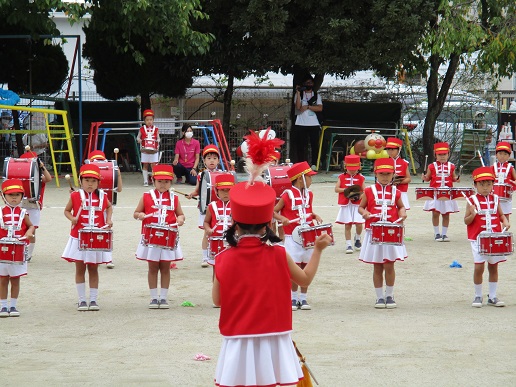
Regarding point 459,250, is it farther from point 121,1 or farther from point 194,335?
point 121,1

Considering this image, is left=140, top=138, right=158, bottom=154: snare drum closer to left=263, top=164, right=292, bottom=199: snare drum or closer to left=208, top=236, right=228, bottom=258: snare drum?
left=263, top=164, right=292, bottom=199: snare drum

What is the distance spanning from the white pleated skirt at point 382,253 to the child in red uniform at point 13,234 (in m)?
3.56

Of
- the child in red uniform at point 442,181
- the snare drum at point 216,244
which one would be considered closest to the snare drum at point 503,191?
the child in red uniform at point 442,181

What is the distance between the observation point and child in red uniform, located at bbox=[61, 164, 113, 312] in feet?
34.8

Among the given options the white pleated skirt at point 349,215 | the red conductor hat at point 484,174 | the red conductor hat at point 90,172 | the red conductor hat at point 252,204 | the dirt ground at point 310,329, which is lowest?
→ the dirt ground at point 310,329

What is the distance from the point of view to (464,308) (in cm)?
1070

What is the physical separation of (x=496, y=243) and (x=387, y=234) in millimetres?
1138

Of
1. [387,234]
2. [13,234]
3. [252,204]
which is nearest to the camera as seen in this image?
[252,204]

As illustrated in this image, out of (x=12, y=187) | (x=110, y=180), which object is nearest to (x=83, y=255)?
(x=12, y=187)

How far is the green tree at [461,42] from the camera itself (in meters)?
23.1

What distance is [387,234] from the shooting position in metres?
10.5

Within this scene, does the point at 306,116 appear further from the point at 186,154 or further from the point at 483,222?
the point at 483,222

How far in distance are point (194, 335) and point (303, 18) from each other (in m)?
16.2

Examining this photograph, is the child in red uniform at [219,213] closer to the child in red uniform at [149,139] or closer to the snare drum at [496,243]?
the snare drum at [496,243]
